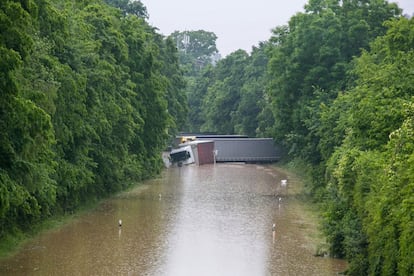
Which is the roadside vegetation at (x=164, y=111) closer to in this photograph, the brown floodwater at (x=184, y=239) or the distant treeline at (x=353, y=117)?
the distant treeline at (x=353, y=117)

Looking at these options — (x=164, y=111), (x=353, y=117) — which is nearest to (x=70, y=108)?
(x=353, y=117)

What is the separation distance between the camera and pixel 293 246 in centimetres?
2850

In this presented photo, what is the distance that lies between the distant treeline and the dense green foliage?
966 centimetres

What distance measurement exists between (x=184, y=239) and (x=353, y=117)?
8131mm

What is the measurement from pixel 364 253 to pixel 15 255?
11.5 metres

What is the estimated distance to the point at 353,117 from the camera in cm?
2797

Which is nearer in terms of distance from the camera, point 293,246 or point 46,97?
point 46,97

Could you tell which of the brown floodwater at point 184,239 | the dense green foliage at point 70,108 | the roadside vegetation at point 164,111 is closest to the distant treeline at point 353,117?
the roadside vegetation at point 164,111

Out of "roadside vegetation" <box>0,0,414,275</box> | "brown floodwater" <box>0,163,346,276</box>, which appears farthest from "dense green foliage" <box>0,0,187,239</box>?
"brown floodwater" <box>0,163,346,276</box>

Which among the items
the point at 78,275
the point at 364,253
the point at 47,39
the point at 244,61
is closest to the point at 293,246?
the point at 364,253

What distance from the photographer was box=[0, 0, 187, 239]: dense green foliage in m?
20.1

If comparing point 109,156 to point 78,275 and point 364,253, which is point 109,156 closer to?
point 78,275

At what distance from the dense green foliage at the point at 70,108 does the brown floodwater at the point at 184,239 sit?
1746mm

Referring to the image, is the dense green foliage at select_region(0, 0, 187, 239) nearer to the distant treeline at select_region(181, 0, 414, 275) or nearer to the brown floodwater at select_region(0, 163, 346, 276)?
the brown floodwater at select_region(0, 163, 346, 276)
